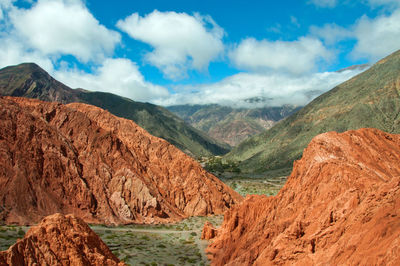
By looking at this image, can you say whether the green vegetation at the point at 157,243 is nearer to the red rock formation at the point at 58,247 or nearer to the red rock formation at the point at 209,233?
the red rock formation at the point at 209,233

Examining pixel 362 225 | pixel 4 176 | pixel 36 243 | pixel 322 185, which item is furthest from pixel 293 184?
pixel 4 176

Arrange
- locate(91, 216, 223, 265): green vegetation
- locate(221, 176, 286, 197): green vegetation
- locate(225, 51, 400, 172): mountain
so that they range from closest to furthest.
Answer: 1. locate(91, 216, 223, 265): green vegetation
2. locate(221, 176, 286, 197): green vegetation
3. locate(225, 51, 400, 172): mountain

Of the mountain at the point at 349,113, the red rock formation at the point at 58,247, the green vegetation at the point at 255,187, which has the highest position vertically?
the mountain at the point at 349,113

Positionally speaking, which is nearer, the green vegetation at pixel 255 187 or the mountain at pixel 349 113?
the green vegetation at pixel 255 187

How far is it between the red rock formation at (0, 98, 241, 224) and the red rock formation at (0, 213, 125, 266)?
21562mm

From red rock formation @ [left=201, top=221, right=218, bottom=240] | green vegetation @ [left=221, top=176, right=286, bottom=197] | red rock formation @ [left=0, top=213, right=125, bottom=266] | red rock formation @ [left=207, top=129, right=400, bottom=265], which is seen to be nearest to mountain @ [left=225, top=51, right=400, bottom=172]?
green vegetation @ [left=221, top=176, right=286, bottom=197]

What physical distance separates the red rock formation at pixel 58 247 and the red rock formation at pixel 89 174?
2156 centimetres

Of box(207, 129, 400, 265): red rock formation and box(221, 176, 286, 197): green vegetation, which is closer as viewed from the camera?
box(207, 129, 400, 265): red rock formation

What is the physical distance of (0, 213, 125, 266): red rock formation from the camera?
534 inches

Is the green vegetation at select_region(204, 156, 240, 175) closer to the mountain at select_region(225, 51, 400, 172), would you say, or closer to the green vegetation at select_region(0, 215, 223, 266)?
the mountain at select_region(225, 51, 400, 172)

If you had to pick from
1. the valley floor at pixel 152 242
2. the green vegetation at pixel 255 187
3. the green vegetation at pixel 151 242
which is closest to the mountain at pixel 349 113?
the green vegetation at pixel 255 187

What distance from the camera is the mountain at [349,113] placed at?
141 meters

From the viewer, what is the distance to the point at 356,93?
550 ft

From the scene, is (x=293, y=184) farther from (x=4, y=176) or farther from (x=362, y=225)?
(x=4, y=176)
